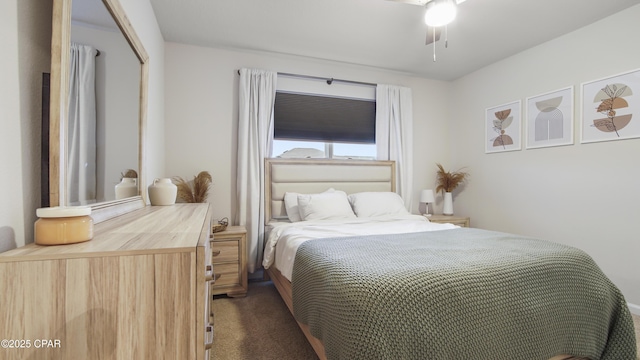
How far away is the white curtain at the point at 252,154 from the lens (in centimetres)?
301

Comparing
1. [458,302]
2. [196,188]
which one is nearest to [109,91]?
[196,188]

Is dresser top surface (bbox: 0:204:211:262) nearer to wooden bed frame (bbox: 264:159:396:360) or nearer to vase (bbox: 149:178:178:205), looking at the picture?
vase (bbox: 149:178:178:205)

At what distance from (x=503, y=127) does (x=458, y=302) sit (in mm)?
2962

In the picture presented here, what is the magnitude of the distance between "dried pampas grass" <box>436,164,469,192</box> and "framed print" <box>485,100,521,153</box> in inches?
18.3

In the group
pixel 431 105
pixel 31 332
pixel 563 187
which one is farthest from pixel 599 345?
pixel 431 105

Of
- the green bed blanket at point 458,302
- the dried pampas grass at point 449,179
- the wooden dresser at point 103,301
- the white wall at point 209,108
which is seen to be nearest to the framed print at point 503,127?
the dried pampas grass at point 449,179

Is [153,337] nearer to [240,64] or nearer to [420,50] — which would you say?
[240,64]

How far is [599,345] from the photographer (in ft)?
4.89

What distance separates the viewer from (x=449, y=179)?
3.85m

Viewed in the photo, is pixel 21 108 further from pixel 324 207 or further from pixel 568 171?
pixel 568 171

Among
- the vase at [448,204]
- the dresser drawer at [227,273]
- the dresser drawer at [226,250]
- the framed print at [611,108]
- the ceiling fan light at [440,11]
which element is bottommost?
the dresser drawer at [227,273]

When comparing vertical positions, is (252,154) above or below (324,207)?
above

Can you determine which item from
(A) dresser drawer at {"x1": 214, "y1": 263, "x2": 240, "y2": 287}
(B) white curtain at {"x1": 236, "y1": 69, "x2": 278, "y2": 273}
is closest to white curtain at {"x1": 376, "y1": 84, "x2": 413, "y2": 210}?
(B) white curtain at {"x1": 236, "y1": 69, "x2": 278, "y2": 273}

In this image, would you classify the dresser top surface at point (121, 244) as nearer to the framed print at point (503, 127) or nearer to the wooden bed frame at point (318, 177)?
the wooden bed frame at point (318, 177)
